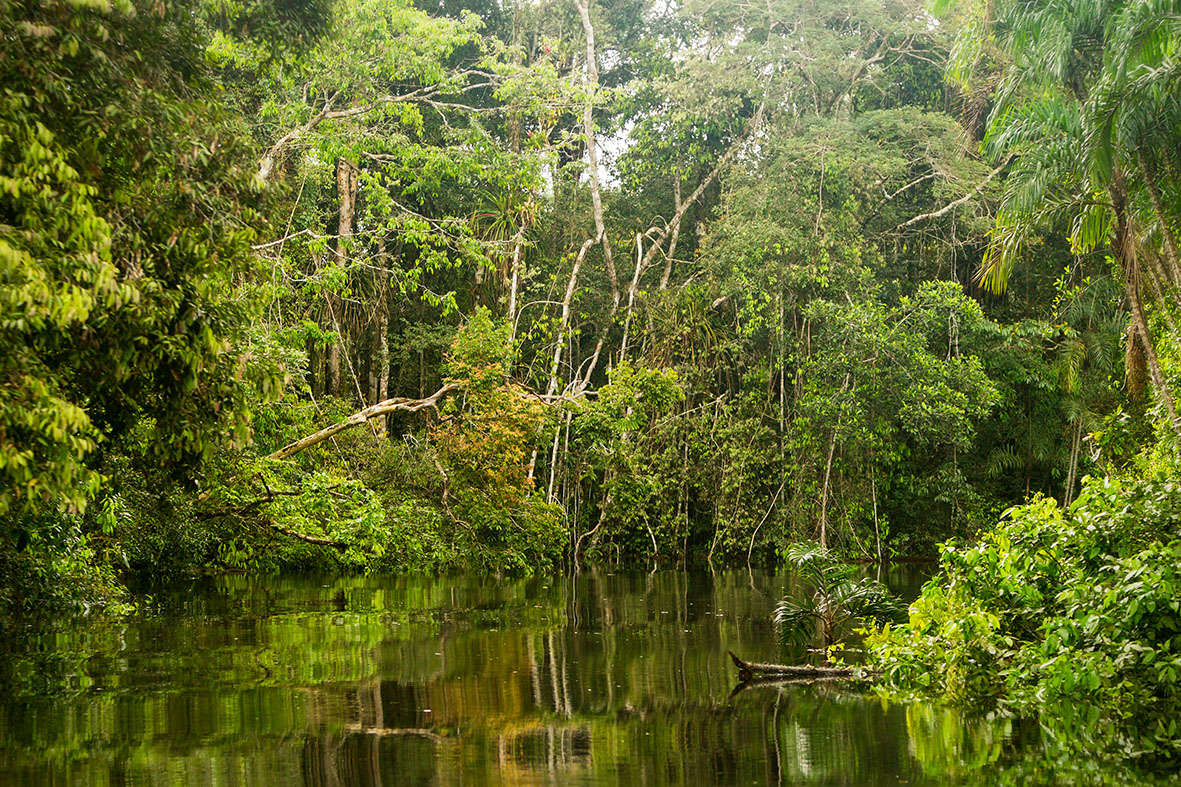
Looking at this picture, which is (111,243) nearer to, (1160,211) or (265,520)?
(265,520)

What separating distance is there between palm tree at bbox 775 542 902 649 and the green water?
30 cm

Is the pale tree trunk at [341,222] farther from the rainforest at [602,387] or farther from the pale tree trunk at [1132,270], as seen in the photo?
the pale tree trunk at [1132,270]

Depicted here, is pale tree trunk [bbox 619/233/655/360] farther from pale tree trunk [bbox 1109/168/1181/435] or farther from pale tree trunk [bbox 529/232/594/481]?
pale tree trunk [bbox 1109/168/1181/435]

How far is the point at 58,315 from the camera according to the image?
15.4 ft

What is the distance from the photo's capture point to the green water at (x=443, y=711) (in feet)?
13.6

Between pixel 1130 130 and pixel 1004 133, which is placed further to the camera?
pixel 1004 133

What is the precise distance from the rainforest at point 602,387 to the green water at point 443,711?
53 millimetres

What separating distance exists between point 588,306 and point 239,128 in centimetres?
1680

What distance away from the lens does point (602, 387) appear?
18.3 m

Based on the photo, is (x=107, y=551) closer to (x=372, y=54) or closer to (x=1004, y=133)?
(x=372, y=54)

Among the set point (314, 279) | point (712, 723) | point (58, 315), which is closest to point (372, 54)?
point (314, 279)

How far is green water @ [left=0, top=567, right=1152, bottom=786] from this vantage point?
13.6 ft

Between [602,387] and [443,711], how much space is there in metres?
13.0

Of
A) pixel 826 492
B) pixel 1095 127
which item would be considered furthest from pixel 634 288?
pixel 1095 127
